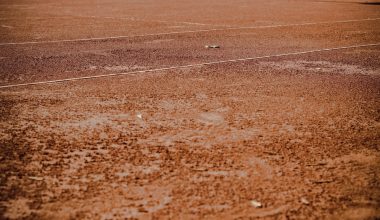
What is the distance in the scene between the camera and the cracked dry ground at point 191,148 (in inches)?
104

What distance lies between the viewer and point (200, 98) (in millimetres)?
4965

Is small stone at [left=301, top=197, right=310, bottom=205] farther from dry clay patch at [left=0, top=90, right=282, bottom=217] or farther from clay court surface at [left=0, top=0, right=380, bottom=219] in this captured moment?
dry clay patch at [left=0, top=90, right=282, bottom=217]

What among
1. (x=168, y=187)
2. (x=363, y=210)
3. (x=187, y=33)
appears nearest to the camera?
(x=363, y=210)

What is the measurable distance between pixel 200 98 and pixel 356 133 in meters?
1.81

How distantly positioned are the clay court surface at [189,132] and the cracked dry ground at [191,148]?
1 cm

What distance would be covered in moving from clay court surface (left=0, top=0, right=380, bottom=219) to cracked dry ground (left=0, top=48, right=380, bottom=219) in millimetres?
13

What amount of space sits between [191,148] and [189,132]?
0.39m

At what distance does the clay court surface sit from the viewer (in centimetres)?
268

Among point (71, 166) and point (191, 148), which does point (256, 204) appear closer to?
point (191, 148)

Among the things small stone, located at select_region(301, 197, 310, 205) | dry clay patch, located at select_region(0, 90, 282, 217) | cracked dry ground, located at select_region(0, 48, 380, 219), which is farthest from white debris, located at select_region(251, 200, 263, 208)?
dry clay patch, located at select_region(0, 90, 282, 217)

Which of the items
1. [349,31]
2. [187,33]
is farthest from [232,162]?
[349,31]

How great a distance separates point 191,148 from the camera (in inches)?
139

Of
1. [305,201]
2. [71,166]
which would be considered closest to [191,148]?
[71,166]

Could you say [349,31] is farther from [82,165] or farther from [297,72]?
[82,165]
